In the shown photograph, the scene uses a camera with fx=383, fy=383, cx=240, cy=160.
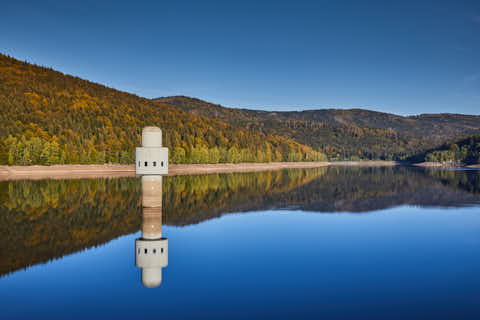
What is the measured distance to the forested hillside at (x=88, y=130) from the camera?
96625 millimetres

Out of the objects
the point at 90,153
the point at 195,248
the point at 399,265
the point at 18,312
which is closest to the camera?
the point at 18,312

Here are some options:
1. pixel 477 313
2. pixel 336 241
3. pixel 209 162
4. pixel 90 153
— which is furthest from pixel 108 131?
pixel 477 313

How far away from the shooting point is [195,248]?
22531 millimetres

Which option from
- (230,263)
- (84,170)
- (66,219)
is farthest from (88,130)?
(230,263)

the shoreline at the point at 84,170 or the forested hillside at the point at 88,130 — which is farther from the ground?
the forested hillside at the point at 88,130

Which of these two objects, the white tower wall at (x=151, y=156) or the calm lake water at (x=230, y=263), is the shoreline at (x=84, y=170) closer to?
the calm lake water at (x=230, y=263)

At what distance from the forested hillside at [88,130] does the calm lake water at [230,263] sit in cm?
6549

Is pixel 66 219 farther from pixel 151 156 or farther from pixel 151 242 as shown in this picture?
pixel 151 242

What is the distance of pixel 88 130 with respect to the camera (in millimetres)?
126250

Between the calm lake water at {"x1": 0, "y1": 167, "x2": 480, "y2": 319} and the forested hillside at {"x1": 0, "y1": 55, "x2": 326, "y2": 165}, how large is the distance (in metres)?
65.5

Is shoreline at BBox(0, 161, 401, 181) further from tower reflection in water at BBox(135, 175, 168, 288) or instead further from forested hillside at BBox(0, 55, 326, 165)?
tower reflection in water at BBox(135, 175, 168, 288)

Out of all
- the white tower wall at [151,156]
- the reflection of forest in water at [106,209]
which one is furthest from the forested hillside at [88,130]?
the white tower wall at [151,156]

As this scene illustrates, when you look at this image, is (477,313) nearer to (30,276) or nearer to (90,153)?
(30,276)

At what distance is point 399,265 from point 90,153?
101882 millimetres
